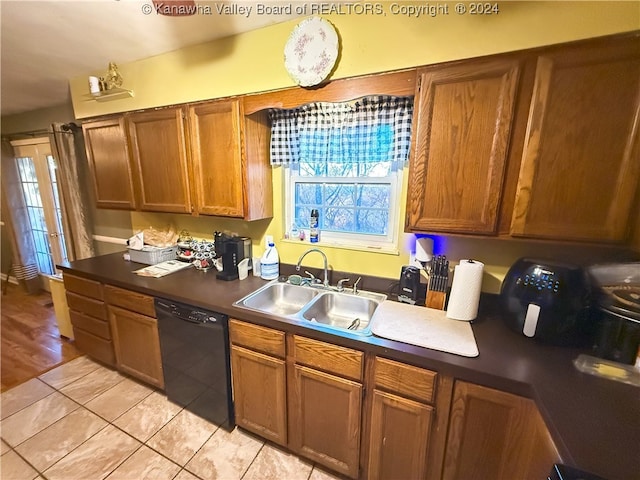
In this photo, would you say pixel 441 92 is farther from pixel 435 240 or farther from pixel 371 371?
pixel 371 371

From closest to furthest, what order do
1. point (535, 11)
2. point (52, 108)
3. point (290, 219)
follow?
point (535, 11) → point (290, 219) → point (52, 108)

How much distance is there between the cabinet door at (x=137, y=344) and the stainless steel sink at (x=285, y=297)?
72cm

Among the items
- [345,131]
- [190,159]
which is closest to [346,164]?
[345,131]

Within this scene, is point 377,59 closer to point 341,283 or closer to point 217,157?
point 217,157

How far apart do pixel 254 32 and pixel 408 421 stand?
7.20ft

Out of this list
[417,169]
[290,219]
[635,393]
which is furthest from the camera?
[290,219]

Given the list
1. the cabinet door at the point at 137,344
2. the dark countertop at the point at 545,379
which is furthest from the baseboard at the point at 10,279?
the dark countertop at the point at 545,379

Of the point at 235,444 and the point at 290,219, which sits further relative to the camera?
the point at 290,219

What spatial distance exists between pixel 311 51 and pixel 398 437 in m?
1.94

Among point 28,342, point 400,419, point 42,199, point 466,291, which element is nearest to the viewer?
point 400,419

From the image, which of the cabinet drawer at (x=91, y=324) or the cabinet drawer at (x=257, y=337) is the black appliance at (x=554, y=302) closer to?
the cabinet drawer at (x=257, y=337)

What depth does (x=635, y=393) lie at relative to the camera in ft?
2.80

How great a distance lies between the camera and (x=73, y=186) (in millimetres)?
2783

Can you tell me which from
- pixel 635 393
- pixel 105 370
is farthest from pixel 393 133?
pixel 105 370
